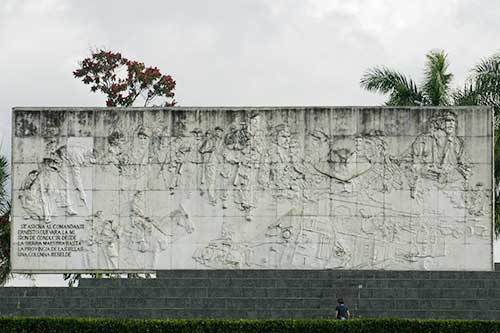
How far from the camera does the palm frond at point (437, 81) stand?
28.0m

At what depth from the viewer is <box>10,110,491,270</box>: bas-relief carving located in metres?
23.6

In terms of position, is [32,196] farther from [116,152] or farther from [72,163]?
[116,152]

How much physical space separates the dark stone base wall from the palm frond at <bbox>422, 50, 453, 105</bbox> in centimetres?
591

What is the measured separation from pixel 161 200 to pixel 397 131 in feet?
13.5

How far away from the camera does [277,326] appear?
21156 millimetres

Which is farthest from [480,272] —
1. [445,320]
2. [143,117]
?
[143,117]

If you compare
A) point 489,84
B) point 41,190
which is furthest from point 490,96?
point 41,190

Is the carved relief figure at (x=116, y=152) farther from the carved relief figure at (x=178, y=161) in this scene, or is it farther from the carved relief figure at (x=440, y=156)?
the carved relief figure at (x=440, y=156)

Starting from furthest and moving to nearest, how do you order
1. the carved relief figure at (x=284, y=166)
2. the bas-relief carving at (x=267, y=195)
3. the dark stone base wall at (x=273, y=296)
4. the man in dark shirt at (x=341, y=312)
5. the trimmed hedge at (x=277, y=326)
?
the carved relief figure at (x=284, y=166)
the bas-relief carving at (x=267, y=195)
the dark stone base wall at (x=273, y=296)
the man in dark shirt at (x=341, y=312)
the trimmed hedge at (x=277, y=326)

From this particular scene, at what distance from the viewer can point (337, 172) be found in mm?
23734

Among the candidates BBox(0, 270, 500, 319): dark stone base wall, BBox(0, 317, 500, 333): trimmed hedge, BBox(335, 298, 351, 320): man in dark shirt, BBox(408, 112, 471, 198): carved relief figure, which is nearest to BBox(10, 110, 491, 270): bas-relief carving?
BBox(408, 112, 471, 198): carved relief figure

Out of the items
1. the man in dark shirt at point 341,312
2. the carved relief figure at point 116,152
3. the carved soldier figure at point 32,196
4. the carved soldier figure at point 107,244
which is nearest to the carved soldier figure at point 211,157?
the carved relief figure at point 116,152

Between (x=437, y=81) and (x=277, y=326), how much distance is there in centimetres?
865

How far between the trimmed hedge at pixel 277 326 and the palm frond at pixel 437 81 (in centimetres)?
775
